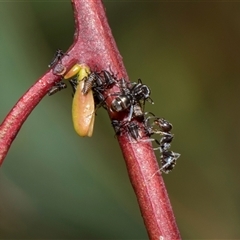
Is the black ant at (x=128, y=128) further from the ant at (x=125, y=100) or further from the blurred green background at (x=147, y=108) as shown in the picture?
the blurred green background at (x=147, y=108)

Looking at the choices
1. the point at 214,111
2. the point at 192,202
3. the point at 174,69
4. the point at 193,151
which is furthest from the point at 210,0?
the point at 192,202

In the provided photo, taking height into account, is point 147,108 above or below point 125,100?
above

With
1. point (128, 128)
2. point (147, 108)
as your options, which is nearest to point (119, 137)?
point (128, 128)

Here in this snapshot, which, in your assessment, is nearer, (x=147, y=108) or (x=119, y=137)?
(x=119, y=137)

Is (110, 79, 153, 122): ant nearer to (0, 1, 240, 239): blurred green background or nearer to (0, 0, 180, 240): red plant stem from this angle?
(0, 0, 180, 240): red plant stem

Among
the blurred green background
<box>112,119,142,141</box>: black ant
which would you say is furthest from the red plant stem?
the blurred green background

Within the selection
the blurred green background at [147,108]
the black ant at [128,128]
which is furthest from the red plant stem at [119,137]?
the blurred green background at [147,108]

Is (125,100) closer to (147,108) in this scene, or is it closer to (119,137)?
(119,137)
